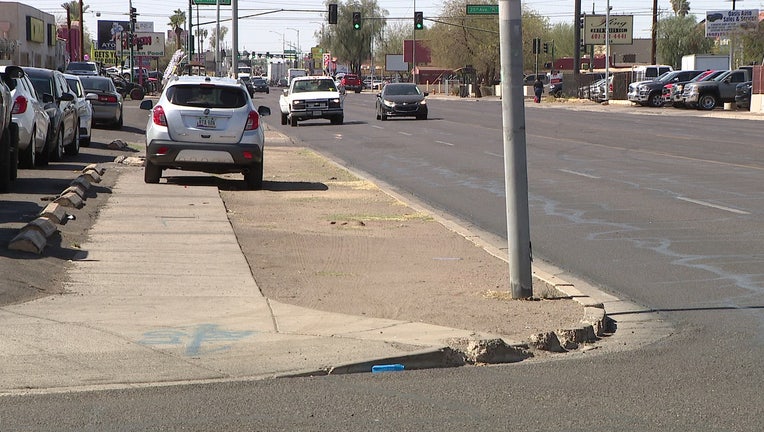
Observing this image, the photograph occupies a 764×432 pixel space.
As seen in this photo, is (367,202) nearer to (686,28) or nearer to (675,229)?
(675,229)

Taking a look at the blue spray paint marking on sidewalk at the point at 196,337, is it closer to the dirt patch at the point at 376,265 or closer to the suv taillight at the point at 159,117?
the dirt patch at the point at 376,265

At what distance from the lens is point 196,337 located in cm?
782

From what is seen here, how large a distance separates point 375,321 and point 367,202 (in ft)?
29.4

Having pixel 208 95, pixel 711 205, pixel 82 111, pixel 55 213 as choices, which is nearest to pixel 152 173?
pixel 208 95

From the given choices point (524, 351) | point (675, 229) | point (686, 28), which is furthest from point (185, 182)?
point (686, 28)

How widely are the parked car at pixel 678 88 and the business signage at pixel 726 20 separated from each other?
1876 cm

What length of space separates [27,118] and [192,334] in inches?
498

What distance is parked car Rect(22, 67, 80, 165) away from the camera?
22250mm

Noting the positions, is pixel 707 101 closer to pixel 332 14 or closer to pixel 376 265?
pixel 332 14

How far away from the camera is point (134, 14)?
85.4m

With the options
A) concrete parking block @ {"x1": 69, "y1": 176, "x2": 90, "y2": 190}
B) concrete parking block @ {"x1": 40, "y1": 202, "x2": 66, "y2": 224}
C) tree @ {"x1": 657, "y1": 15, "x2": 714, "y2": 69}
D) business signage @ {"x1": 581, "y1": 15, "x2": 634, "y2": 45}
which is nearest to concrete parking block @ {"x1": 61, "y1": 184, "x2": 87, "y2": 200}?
concrete parking block @ {"x1": 69, "y1": 176, "x2": 90, "y2": 190}

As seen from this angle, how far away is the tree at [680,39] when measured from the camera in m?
129

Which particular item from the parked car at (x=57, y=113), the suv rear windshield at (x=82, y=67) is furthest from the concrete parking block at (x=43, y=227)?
the suv rear windshield at (x=82, y=67)

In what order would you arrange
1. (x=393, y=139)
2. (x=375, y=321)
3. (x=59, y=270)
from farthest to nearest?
(x=393, y=139) < (x=59, y=270) < (x=375, y=321)
